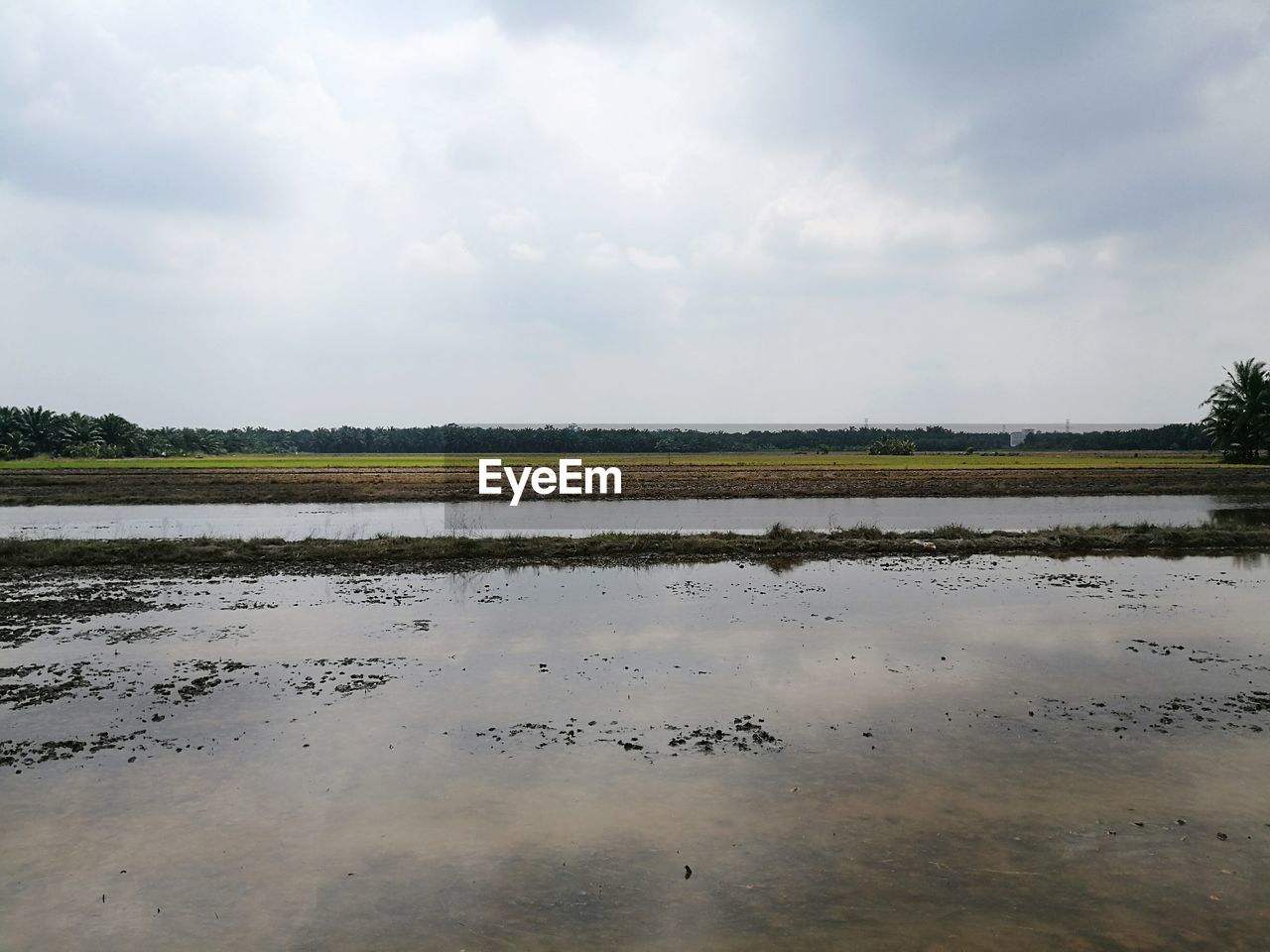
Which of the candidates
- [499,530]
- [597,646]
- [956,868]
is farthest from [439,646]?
[499,530]

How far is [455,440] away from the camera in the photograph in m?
135

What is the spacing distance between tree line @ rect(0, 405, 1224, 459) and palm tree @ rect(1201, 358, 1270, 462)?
1.94m

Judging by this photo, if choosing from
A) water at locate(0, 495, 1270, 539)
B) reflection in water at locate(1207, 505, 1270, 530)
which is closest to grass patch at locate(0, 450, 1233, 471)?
water at locate(0, 495, 1270, 539)

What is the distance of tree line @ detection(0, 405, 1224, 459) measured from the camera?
86312 mm

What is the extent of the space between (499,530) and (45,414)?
91.0 metres

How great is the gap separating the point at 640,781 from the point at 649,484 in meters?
39.1

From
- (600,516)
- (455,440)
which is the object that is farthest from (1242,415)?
(455,440)

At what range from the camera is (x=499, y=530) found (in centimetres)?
2636

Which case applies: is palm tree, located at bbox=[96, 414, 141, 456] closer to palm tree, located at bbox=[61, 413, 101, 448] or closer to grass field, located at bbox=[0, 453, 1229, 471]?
palm tree, located at bbox=[61, 413, 101, 448]

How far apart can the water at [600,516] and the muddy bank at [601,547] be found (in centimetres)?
300

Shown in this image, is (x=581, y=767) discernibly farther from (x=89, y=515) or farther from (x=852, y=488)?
(x=852, y=488)

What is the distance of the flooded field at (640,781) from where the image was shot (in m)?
5.30

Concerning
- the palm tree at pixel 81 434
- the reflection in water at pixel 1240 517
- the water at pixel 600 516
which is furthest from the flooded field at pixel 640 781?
the palm tree at pixel 81 434

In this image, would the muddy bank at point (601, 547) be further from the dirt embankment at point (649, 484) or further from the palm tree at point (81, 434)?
the palm tree at point (81, 434)
